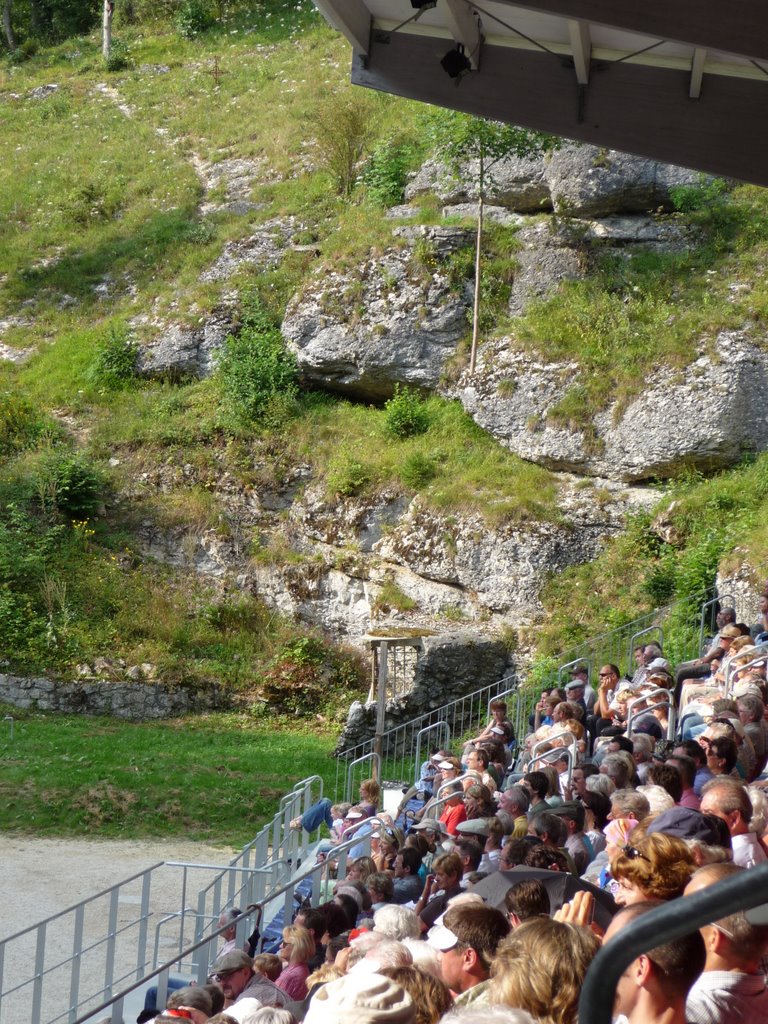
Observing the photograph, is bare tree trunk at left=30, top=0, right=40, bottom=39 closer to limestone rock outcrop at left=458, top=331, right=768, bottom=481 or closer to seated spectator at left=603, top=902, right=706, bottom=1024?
limestone rock outcrop at left=458, top=331, right=768, bottom=481

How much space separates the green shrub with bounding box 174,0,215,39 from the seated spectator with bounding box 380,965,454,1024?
42.3 m

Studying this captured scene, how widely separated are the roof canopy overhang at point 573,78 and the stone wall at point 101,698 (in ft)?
44.2

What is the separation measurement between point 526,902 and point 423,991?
1.09 m

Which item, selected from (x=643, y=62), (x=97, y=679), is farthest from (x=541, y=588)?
(x=643, y=62)

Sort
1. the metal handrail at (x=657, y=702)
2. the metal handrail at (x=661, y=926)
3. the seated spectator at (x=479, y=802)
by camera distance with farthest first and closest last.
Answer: the metal handrail at (x=657, y=702) → the seated spectator at (x=479, y=802) → the metal handrail at (x=661, y=926)

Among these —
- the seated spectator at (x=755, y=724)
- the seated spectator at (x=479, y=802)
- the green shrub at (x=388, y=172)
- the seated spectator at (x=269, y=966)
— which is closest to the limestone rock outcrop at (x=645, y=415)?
the green shrub at (x=388, y=172)

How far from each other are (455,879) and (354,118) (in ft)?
83.9

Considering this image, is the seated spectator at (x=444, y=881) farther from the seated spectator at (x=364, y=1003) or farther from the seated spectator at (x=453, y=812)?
the seated spectator at (x=364, y=1003)

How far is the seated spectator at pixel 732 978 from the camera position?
2.77m

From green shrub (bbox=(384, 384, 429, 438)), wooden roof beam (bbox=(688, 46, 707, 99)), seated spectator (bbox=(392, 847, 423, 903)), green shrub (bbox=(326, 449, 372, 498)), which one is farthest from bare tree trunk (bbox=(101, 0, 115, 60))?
seated spectator (bbox=(392, 847, 423, 903))

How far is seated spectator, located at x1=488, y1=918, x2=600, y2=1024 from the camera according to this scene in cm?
282

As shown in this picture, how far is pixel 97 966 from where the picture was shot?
9000 mm

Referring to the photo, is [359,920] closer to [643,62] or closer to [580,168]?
[643,62]

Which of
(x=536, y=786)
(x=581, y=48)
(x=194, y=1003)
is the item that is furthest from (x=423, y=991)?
(x=581, y=48)
